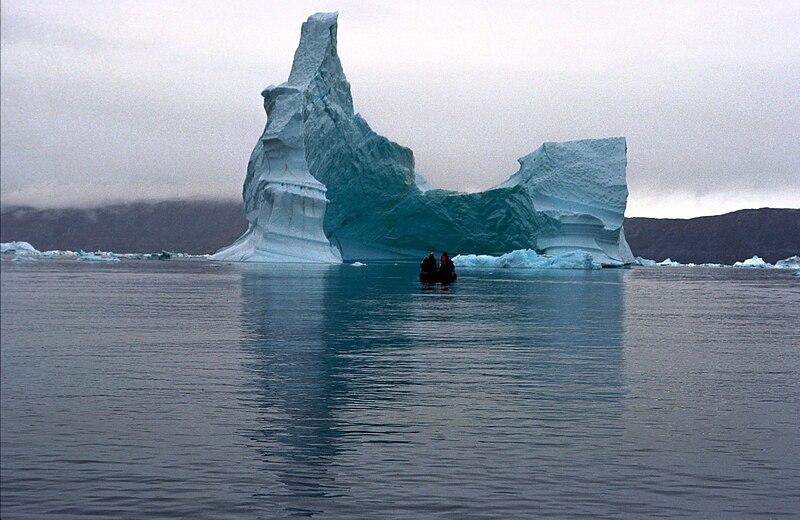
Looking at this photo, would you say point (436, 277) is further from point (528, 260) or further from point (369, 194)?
point (369, 194)

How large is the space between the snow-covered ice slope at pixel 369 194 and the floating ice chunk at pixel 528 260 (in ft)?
8.90

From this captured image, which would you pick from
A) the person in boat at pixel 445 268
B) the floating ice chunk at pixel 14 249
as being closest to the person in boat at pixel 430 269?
the person in boat at pixel 445 268

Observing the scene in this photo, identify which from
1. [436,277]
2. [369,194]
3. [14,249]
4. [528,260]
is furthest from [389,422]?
[369,194]

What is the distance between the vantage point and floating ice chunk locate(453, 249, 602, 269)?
6656cm

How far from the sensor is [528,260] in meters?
66.5

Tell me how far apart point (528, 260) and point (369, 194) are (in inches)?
512

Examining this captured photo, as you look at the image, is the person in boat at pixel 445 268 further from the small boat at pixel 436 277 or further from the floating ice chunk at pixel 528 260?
the floating ice chunk at pixel 528 260

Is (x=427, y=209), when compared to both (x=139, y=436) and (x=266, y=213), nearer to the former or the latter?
(x=266, y=213)

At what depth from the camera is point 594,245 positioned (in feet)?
257

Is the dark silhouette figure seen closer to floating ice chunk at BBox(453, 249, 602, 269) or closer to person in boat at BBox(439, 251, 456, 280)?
person in boat at BBox(439, 251, 456, 280)

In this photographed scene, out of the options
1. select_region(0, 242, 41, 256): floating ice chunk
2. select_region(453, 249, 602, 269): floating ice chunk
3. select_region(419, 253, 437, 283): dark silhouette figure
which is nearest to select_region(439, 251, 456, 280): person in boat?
select_region(419, 253, 437, 283): dark silhouette figure

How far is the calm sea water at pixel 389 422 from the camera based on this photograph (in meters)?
6.56

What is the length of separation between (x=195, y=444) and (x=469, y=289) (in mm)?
30394

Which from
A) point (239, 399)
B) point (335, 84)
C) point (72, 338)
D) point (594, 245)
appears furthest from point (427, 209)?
point (239, 399)
